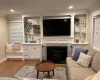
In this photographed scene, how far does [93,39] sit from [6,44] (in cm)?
430

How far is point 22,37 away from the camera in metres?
6.08

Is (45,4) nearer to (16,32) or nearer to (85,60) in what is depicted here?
(85,60)

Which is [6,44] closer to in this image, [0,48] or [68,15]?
[0,48]

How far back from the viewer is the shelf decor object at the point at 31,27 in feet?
19.1

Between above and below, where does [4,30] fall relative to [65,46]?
above

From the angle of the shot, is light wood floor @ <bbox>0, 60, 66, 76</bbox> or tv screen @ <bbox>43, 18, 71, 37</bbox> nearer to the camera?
light wood floor @ <bbox>0, 60, 66, 76</bbox>

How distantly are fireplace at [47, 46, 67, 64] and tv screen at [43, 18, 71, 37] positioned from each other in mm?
694

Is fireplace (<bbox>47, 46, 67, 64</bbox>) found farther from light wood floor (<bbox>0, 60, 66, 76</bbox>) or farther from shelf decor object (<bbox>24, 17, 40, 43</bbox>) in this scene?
shelf decor object (<bbox>24, 17, 40, 43</bbox>)

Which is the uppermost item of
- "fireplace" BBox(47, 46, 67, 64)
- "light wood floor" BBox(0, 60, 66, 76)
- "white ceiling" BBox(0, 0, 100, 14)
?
"white ceiling" BBox(0, 0, 100, 14)

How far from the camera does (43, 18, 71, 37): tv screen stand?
17.9ft

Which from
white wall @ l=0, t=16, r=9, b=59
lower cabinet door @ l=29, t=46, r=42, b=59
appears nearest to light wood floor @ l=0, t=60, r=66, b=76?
lower cabinet door @ l=29, t=46, r=42, b=59

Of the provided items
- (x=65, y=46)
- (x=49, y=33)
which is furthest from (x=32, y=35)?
(x=65, y=46)

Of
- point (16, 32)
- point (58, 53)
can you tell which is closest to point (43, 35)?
point (58, 53)

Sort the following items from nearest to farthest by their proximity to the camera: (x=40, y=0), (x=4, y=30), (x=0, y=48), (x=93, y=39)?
(x=40, y=0) < (x=93, y=39) < (x=0, y=48) < (x=4, y=30)
